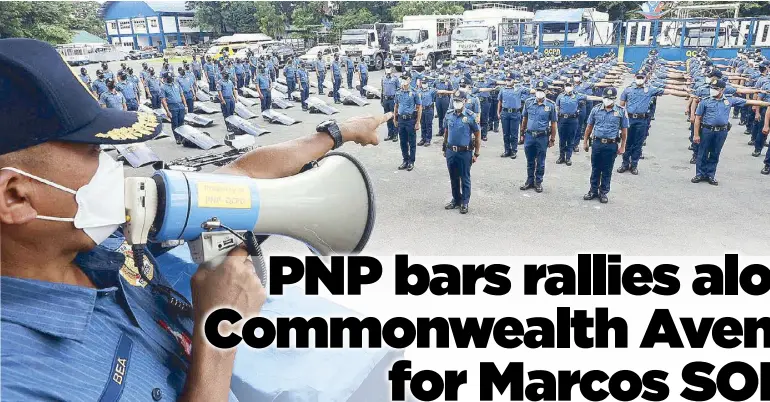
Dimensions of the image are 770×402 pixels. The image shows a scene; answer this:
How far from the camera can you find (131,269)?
1.29 metres

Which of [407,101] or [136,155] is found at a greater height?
[407,101]

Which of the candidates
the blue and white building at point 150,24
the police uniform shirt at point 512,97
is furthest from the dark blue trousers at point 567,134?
the blue and white building at point 150,24

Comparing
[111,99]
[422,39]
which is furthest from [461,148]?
[422,39]

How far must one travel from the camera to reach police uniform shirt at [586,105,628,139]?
727 centimetres

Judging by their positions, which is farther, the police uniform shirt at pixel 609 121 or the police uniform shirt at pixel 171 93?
the police uniform shirt at pixel 171 93

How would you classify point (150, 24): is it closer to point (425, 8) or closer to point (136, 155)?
point (425, 8)

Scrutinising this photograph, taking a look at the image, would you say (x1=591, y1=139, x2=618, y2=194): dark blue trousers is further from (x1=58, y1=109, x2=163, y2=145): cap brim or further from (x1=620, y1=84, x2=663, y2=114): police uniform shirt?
(x1=58, y1=109, x2=163, y2=145): cap brim

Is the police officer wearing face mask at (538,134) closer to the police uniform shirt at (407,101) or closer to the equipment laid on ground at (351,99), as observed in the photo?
the police uniform shirt at (407,101)

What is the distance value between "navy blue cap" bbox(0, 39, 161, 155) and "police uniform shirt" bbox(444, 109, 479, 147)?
6308 mm

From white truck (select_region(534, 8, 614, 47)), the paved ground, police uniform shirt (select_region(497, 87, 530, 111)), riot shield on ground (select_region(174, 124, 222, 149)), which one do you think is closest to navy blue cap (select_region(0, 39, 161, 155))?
the paved ground

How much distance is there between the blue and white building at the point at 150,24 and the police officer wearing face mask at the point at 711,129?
37589mm

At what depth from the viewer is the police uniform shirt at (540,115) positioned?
25.6 feet

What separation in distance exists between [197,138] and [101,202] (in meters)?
11.1

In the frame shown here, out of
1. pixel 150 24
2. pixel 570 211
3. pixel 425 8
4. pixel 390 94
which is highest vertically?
pixel 425 8
